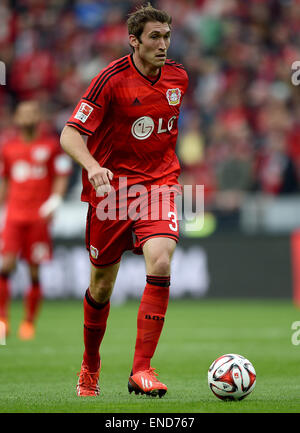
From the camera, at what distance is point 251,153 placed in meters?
15.1

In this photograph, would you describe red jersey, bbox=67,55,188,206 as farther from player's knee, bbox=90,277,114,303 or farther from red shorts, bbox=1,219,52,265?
red shorts, bbox=1,219,52,265

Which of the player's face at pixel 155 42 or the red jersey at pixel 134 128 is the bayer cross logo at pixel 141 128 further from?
the player's face at pixel 155 42

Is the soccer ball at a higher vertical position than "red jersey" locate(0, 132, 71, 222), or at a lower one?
lower

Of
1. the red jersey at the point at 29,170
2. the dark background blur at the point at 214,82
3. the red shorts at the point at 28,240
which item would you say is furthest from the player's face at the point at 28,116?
the dark background blur at the point at 214,82

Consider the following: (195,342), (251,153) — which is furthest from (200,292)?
(195,342)

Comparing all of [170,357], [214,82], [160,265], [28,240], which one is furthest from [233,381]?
[214,82]

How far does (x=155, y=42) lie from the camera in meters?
5.85

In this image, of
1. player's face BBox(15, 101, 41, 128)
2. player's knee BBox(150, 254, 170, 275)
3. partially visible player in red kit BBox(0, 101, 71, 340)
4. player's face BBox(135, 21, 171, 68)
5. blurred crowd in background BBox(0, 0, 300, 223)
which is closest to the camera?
player's knee BBox(150, 254, 170, 275)

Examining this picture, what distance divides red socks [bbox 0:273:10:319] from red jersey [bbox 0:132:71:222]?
0.74 m

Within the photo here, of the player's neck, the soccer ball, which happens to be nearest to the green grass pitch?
the soccer ball

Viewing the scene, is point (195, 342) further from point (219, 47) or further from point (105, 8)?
point (105, 8)

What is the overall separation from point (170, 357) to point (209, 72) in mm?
10314

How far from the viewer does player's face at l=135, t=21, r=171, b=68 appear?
5.84m
